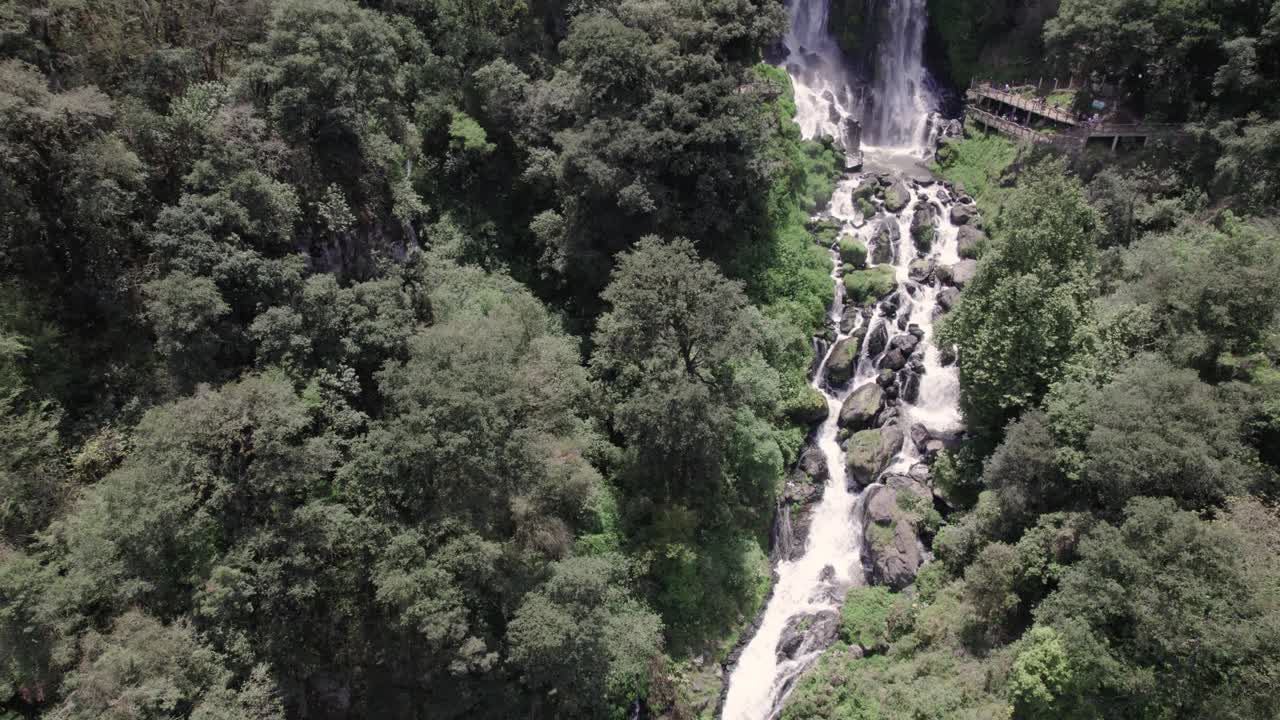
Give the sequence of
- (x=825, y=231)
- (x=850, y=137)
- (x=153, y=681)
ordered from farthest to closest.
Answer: (x=850, y=137)
(x=825, y=231)
(x=153, y=681)

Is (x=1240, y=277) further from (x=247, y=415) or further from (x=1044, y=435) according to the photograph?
(x=247, y=415)

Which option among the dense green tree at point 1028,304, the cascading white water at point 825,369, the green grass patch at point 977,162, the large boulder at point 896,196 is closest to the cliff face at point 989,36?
the cascading white water at point 825,369

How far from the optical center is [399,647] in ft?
104

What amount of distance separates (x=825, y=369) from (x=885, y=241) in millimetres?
11672

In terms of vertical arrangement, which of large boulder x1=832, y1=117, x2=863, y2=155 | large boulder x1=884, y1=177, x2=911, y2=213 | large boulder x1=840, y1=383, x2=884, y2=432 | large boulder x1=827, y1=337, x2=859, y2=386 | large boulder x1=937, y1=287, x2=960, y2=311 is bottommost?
large boulder x1=840, y1=383, x2=884, y2=432

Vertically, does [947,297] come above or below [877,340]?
above

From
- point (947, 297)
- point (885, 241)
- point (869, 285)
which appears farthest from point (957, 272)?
point (869, 285)

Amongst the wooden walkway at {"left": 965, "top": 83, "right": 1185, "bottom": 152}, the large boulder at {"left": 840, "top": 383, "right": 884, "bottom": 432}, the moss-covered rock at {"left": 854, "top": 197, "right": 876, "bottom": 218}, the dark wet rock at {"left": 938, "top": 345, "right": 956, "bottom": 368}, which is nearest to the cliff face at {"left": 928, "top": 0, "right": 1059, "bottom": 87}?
the wooden walkway at {"left": 965, "top": 83, "right": 1185, "bottom": 152}

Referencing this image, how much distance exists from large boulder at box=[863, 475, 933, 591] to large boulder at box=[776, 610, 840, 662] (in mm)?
3444

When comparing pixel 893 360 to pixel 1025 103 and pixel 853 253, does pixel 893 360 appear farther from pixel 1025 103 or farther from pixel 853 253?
pixel 1025 103

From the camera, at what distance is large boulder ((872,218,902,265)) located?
5166 cm

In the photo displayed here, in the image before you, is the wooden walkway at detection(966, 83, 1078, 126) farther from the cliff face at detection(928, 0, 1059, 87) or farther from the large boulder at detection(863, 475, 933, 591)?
the large boulder at detection(863, 475, 933, 591)

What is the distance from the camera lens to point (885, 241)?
51938 millimetres

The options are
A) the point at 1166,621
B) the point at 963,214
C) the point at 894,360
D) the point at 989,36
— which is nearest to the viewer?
the point at 1166,621
